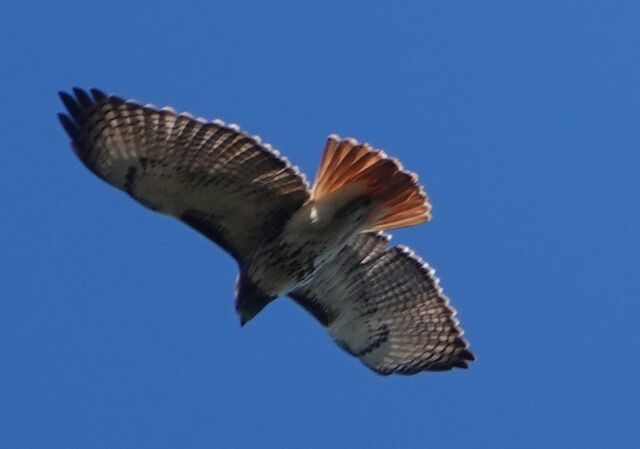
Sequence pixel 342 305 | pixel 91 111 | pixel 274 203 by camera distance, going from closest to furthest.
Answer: pixel 91 111
pixel 274 203
pixel 342 305

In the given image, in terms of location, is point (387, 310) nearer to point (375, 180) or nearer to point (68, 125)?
point (375, 180)

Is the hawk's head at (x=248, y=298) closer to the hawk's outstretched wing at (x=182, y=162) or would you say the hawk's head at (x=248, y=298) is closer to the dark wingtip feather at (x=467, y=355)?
the hawk's outstretched wing at (x=182, y=162)

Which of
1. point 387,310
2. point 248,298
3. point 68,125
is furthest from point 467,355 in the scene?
point 68,125

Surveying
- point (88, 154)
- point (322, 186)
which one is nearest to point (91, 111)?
point (88, 154)

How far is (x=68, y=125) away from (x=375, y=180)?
6.64ft

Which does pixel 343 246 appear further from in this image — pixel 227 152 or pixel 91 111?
pixel 91 111

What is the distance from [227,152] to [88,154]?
0.88 m

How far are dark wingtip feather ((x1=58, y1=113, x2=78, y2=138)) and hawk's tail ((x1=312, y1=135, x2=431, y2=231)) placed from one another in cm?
162

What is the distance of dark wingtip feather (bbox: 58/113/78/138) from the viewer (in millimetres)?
9836

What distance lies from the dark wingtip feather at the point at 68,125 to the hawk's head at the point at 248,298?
1.77 m

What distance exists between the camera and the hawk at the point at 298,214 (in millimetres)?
9961

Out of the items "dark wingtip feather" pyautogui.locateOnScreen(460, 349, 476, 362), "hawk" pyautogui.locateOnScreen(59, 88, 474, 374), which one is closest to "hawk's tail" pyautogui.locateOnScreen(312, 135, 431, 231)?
"hawk" pyautogui.locateOnScreen(59, 88, 474, 374)

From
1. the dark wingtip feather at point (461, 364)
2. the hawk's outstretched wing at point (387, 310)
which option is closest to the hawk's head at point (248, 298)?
the hawk's outstretched wing at point (387, 310)

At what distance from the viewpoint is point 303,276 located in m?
11.0
